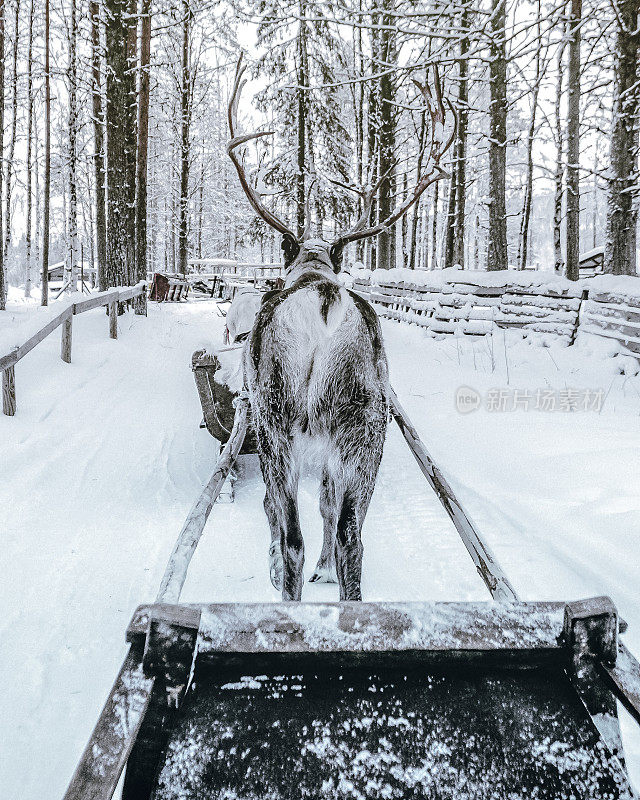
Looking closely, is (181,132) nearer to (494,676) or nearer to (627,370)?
(627,370)

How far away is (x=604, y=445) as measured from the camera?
192 inches

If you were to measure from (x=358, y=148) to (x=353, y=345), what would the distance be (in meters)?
25.3

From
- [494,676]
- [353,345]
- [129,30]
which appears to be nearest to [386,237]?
[129,30]

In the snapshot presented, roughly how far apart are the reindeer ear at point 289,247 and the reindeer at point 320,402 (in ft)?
2.02

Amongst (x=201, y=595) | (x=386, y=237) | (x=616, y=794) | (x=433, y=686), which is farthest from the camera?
(x=386, y=237)

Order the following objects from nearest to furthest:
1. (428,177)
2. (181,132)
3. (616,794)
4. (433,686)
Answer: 1. (616,794)
2. (433,686)
3. (428,177)
4. (181,132)

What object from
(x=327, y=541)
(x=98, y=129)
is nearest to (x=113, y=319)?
(x=327, y=541)

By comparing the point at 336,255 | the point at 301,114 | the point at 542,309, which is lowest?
the point at 336,255

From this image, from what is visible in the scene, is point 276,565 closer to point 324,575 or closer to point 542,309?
point 324,575

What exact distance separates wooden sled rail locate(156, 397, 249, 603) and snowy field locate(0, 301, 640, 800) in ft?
2.55

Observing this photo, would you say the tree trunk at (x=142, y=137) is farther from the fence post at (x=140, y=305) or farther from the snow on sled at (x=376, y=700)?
the snow on sled at (x=376, y=700)

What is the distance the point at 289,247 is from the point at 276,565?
180cm

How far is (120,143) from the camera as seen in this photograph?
12125 mm

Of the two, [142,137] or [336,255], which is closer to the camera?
[336,255]
